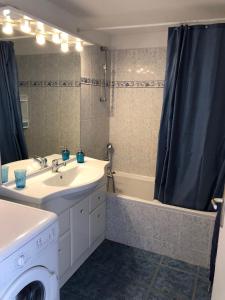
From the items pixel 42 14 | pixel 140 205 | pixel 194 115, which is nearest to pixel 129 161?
pixel 140 205

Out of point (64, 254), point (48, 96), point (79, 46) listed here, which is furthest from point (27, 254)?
point (79, 46)

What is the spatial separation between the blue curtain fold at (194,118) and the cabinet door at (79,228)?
0.79m

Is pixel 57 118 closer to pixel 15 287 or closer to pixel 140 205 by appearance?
pixel 140 205

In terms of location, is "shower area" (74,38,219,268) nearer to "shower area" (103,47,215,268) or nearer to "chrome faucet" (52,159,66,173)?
"shower area" (103,47,215,268)

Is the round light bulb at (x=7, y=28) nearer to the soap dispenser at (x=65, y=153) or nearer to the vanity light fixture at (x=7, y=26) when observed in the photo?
the vanity light fixture at (x=7, y=26)

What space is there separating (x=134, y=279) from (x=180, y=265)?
1.56 ft

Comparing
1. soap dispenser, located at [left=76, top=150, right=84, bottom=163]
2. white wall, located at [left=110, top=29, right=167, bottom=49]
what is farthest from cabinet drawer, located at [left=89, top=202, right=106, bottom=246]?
white wall, located at [left=110, top=29, right=167, bottom=49]

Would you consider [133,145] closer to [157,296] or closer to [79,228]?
[79,228]

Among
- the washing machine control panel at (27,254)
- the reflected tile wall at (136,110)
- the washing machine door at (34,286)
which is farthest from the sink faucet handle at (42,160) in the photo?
the reflected tile wall at (136,110)

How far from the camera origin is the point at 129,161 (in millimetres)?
3355

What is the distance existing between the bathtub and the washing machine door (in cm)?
123

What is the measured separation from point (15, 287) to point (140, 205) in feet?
5.03

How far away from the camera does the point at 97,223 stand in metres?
2.42

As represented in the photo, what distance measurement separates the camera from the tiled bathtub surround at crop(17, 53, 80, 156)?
202 centimetres
